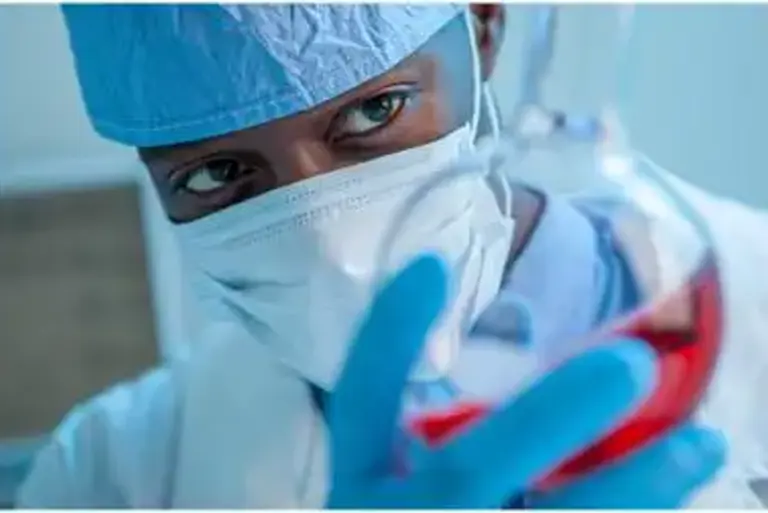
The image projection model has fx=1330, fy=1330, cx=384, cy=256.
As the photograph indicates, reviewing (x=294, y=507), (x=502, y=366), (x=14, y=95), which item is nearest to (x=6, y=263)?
(x=14, y=95)

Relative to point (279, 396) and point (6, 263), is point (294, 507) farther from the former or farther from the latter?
point (6, 263)

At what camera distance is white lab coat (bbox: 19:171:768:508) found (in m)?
0.93

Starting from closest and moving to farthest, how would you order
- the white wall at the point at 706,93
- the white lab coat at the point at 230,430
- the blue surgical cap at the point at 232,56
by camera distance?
the blue surgical cap at the point at 232,56, the white lab coat at the point at 230,430, the white wall at the point at 706,93

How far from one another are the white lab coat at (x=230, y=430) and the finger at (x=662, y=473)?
0.30 meters

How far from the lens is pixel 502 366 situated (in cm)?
76

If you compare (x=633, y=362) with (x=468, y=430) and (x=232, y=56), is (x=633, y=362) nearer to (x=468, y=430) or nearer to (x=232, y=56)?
(x=468, y=430)

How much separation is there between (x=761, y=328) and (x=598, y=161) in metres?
0.24

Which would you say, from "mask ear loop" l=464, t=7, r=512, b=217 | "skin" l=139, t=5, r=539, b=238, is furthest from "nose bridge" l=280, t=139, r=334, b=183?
"mask ear loop" l=464, t=7, r=512, b=217

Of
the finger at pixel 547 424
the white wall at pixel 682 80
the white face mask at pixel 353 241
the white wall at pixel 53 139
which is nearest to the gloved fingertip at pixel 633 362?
the finger at pixel 547 424

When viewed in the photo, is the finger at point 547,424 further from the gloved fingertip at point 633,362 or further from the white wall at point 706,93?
the white wall at point 706,93

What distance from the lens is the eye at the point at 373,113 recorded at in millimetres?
846

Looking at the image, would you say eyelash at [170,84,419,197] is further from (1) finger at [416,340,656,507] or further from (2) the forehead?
(1) finger at [416,340,656,507]

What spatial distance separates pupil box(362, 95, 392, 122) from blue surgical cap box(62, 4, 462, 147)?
0.02m

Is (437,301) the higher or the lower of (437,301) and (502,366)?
the higher
